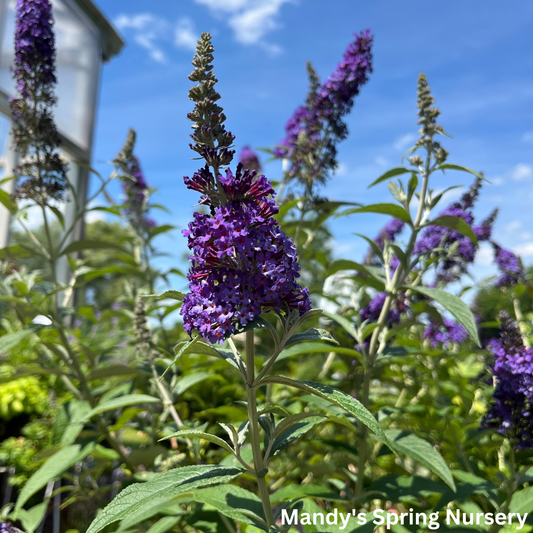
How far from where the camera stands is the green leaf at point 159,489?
38.0 inches

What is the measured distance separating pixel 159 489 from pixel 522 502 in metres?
1.39

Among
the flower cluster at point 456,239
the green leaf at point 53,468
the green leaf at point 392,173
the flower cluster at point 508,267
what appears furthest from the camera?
the flower cluster at point 508,267

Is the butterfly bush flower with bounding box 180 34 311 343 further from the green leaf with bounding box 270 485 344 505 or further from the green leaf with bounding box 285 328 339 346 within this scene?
the green leaf with bounding box 270 485 344 505

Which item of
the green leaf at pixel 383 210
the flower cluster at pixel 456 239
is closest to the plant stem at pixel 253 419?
the green leaf at pixel 383 210

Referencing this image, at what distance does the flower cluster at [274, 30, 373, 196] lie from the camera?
2.53m

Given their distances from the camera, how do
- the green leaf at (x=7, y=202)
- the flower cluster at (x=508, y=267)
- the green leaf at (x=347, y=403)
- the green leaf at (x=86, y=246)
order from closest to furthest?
the green leaf at (x=347, y=403) < the green leaf at (x=7, y=202) < the green leaf at (x=86, y=246) < the flower cluster at (x=508, y=267)

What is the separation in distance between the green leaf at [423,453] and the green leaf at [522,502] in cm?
35

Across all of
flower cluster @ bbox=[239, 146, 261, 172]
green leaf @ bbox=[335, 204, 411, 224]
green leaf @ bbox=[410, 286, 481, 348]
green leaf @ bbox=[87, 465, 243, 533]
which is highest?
flower cluster @ bbox=[239, 146, 261, 172]

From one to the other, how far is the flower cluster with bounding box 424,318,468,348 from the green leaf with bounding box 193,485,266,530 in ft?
6.79

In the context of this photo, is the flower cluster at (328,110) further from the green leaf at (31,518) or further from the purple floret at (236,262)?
the green leaf at (31,518)

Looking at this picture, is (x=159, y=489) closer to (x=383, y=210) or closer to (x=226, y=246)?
(x=226, y=246)

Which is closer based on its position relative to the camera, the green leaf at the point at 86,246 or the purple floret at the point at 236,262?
the purple floret at the point at 236,262

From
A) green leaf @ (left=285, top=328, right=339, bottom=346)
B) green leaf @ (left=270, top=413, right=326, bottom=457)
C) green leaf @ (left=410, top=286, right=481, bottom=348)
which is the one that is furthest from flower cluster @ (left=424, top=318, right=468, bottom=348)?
green leaf @ (left=285, top=328, right=339, bottom=346)

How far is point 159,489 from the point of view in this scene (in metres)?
1.02
